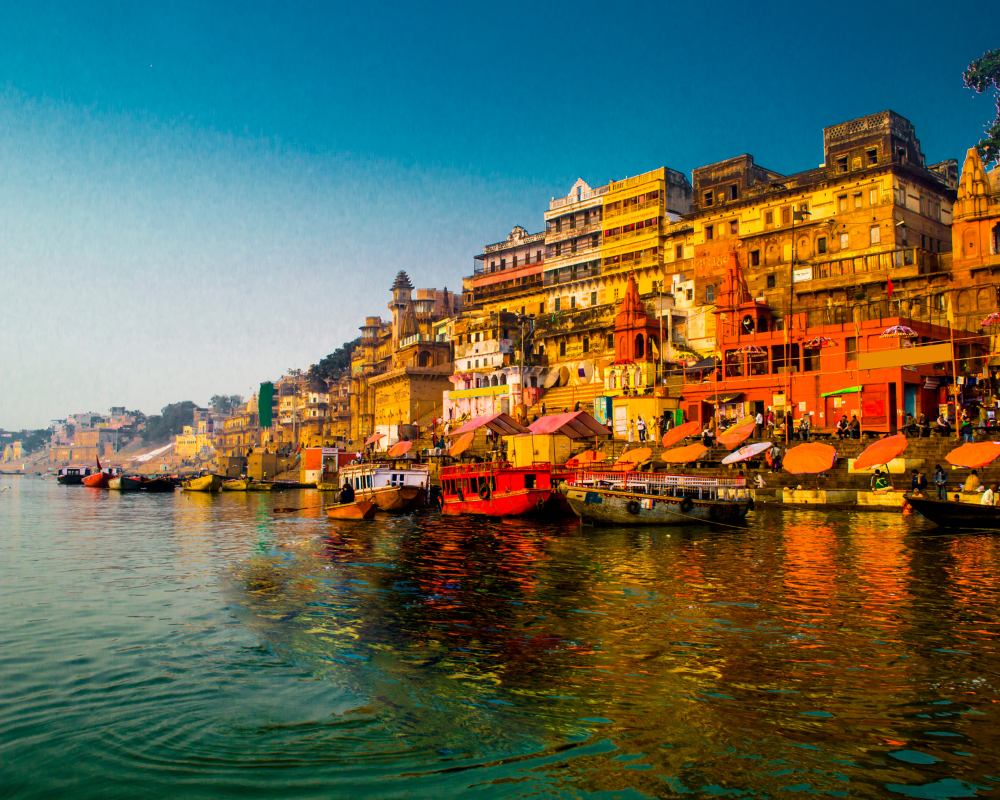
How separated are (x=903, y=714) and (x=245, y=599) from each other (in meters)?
12.0

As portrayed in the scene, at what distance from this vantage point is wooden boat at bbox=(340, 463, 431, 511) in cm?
3675

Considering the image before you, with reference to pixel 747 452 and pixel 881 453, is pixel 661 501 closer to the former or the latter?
pixel 747 452

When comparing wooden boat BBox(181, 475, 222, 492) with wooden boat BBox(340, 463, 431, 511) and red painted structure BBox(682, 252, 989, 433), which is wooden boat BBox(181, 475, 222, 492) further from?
red painted structure BBox(682, 252, 989, 433)

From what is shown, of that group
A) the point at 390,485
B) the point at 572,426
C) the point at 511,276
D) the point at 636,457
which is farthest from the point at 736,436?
the point at 511,276

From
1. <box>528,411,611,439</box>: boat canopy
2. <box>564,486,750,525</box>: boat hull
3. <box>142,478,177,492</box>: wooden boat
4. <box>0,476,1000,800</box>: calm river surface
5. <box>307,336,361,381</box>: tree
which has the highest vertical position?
<box>307,336,361,381</box>: tree

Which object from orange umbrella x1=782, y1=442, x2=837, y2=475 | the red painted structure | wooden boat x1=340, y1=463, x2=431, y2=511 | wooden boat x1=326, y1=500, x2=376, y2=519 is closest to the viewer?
orange umbrella x1=782, y1=442, x2=837, y2=475

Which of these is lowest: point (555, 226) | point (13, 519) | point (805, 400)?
point (13, 519)

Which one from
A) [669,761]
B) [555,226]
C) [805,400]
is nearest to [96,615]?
[669,761]

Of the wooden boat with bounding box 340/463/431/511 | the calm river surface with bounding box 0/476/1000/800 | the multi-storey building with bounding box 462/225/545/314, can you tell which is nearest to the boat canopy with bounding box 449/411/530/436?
the wooden boat with bounding box 340/463/431/511

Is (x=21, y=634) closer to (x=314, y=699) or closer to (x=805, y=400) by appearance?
(x=314, y=699)

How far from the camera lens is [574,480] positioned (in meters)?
Result: 30.0

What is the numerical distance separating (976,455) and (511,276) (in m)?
54.2

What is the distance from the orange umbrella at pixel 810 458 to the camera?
90.4 ft

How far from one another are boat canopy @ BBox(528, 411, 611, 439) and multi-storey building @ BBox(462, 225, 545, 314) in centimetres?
3450
